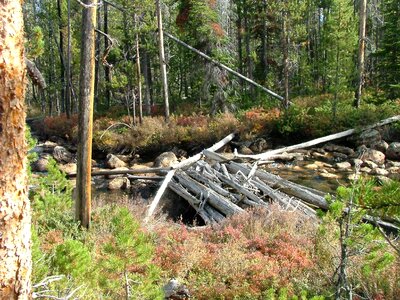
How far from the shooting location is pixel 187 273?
6.88 m

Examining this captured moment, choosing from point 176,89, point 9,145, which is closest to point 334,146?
point 9,145

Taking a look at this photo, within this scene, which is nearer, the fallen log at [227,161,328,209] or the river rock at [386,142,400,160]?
the fallen log at [227,161,328,209]

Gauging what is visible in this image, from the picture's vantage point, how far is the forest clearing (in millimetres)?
2820

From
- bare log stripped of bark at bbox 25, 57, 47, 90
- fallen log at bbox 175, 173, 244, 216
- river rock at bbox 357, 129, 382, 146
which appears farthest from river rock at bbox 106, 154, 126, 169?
bare log stripped of bark at bbox 25, 57, 47, 90

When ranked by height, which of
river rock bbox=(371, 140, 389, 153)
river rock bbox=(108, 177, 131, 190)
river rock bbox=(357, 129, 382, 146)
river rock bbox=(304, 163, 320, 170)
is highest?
river rock bbox=(357, 129, 382, 146)

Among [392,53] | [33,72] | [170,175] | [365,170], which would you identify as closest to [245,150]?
[365,170]

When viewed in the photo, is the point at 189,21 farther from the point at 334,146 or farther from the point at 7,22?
the point at 7,22

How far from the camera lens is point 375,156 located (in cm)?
1691

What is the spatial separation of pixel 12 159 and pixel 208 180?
969cm

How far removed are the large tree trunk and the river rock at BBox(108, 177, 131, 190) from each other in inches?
512

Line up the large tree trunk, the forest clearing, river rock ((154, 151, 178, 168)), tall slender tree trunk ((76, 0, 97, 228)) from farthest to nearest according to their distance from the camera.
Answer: river rock ((154, 151, 178, 168)), tall slender tree trunk ((76, 0, 97, 228)), the forest clearing, the large tree trunk

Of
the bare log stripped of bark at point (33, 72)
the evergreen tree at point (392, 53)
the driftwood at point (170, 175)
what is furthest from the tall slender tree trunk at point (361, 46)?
the bare log stripped of bark at point (33, 72)

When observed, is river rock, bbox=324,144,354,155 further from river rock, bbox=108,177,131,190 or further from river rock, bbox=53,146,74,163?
river rock, bbox=53,146,74,163

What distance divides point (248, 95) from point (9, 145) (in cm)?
2627
